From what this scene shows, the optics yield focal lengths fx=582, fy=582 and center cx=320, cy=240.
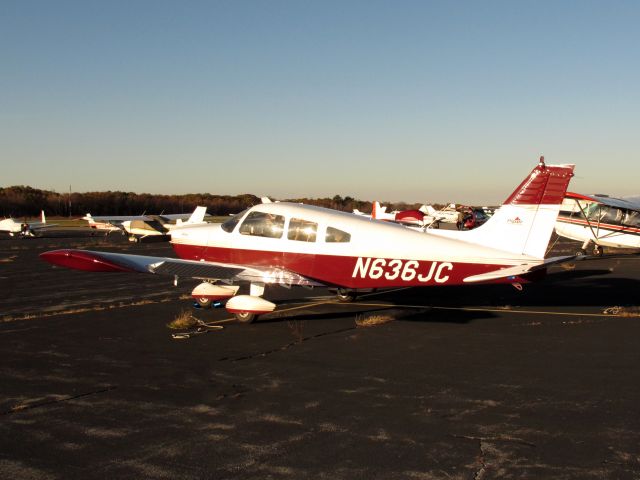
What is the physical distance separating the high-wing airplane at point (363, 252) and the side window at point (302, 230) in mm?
21

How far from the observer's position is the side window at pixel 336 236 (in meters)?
11.8

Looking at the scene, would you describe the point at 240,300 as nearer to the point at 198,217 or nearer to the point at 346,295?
the point at 346,295

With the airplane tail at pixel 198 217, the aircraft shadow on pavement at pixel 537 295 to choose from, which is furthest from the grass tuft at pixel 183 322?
the airplane tail at pixel 198 217

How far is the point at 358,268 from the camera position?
1166cm

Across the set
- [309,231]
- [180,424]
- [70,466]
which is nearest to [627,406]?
[180,424]

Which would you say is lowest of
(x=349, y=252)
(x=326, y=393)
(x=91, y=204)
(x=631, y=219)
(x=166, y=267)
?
(x=91, y=204)

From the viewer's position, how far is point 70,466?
16.3 feet

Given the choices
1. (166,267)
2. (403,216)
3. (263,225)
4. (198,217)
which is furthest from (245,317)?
(403,216)

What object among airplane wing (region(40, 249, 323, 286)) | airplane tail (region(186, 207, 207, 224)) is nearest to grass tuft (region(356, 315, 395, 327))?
airplane wing (region(40, 249, 323, 286))

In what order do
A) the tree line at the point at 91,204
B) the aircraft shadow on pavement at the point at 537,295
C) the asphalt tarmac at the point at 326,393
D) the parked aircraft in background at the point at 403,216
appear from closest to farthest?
1. the asphalt tarmac at the point at 326,393
2. the aircraft shadow on pavement at the point at 537,295
3. the parked aircraft in background at the point at 403,216
4. the tree line at the point at 91,204

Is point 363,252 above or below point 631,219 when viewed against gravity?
below

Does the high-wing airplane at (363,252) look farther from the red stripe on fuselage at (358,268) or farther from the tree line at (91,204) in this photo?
the tree line at (91,204)

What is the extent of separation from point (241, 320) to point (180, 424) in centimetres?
546

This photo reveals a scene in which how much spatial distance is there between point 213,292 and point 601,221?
1967 cm
